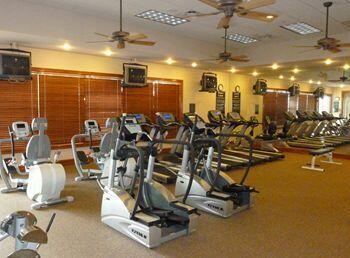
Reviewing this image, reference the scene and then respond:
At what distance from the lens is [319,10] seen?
252 inches

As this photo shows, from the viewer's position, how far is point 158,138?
263 inches

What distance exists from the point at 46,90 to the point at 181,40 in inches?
148

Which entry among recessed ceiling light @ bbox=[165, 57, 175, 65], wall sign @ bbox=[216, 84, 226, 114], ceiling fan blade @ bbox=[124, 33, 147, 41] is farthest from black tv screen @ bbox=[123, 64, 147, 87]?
wall sign @ bbox=[216, 84, 226, 114]

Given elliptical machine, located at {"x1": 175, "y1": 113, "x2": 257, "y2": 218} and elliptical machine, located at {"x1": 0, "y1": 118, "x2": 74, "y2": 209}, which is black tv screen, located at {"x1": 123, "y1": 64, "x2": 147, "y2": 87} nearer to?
elliptical machine, located at {"x1": 0, "y1": 118, "x2": 74, "y2": 209}

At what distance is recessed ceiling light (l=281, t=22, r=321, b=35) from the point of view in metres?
7.50

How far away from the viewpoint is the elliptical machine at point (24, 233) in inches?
44.8

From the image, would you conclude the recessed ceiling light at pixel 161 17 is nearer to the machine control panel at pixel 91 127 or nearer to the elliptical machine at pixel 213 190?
the machine control panel at pixel 91 127

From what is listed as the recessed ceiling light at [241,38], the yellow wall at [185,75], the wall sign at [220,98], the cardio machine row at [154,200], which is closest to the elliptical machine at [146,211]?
the cardio machine row at [154,200]

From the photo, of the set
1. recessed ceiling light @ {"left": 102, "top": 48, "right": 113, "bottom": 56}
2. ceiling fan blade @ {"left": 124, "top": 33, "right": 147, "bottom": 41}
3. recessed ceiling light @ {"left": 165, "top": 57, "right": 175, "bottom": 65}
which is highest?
recessed ceiling light @ {"left": 165, "top": 57, "right": 175, "bottom": 65}

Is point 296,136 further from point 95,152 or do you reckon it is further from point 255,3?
point 255,3

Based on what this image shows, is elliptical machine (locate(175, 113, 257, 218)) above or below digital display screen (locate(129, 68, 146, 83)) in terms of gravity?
below

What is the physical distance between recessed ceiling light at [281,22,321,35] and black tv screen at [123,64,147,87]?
3.68m

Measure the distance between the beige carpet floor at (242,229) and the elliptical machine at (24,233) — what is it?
2029mm

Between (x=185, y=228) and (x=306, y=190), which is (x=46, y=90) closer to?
(x=185, y=228)
